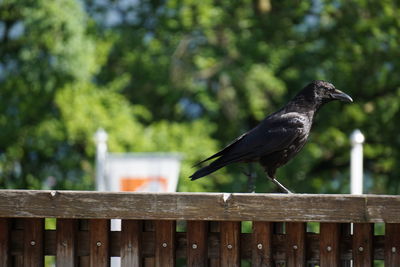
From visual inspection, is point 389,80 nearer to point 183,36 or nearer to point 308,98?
point 183,36

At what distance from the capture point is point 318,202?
384cm

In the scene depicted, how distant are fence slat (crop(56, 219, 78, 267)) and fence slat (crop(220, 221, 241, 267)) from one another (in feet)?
2.31

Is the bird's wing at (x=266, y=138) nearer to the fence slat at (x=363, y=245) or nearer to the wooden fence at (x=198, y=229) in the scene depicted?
the wooden fence at (x=198, y=229)

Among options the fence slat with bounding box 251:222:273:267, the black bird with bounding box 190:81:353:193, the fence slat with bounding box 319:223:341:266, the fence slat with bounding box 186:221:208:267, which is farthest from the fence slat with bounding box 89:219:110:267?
the black bird with bounding box 190:81:353:193

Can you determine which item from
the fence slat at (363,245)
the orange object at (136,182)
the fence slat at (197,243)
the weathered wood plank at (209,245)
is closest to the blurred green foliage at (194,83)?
the orange object at (136,182)

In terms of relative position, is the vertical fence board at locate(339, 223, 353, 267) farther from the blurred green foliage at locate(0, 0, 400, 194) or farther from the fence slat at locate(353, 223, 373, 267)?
the blurred green foliage at locate(0, 0, 400, 194)

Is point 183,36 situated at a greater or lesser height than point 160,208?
greater

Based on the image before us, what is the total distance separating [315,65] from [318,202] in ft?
45.9

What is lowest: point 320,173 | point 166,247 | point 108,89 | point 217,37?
point 166,247

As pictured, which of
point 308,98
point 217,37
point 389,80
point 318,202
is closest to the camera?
point 318,202

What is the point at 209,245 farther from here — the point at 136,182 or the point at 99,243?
the point at 136,182

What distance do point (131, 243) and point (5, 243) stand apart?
61cm

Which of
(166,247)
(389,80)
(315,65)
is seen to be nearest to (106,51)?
(315,65)

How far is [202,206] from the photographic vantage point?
389 cm
